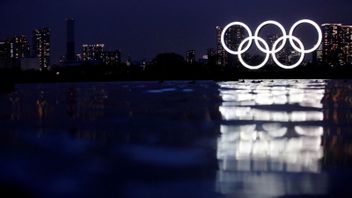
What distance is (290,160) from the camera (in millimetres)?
9367

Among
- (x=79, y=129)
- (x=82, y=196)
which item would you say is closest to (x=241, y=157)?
(x=82, y=196)

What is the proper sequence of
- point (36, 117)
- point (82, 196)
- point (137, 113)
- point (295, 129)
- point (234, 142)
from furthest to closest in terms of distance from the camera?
point (137, 113)
point (36, 117)
point (295, 129)
point (234, 142)
point (82, 196)

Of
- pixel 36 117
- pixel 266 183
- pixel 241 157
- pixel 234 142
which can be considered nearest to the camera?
pixel 266 183

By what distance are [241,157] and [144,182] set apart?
270 centimetres

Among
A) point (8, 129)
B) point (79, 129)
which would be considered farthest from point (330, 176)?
point (8, 129)

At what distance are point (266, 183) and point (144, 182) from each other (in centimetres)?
169

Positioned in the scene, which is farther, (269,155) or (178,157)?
(269,155)

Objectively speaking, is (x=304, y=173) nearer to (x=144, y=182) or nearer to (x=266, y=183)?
(x=266, y=183)

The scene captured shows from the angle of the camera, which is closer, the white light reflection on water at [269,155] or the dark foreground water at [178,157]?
the dark foreground water at [178,157]

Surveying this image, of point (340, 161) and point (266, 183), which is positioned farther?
point (340, 161)

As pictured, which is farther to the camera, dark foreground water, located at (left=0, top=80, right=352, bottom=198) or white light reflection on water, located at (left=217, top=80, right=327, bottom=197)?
white light reflection on water, located at (left=217, top=80, right=327, bottom=197)

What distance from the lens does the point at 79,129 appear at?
1461cm

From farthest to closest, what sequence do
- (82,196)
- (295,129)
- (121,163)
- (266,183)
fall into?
(295,129) < (121,163) < (266,183) < (82,196)

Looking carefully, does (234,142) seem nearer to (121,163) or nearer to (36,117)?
(121,163)
